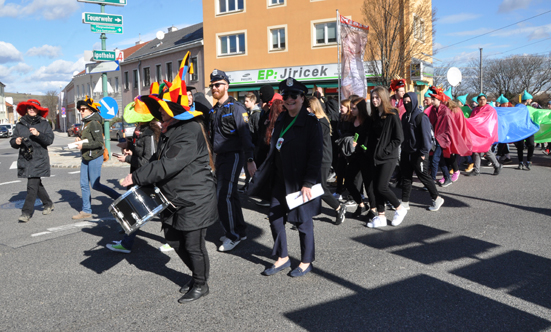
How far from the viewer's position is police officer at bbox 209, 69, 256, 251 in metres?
5.12

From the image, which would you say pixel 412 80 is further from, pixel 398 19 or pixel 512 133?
pixel 512 133

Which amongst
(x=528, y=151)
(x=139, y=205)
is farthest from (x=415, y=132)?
(x=528, y=151)

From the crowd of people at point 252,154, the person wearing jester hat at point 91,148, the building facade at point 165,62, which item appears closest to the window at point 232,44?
the building facade at point 165,62

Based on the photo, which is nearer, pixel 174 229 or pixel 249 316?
pixel 249 316

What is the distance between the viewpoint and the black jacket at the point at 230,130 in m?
5.12

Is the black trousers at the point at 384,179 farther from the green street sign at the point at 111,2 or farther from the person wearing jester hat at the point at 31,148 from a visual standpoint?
the green street sign at the point at 111,2

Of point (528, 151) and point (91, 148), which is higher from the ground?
point (91, 148)

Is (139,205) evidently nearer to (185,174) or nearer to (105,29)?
(185,174)

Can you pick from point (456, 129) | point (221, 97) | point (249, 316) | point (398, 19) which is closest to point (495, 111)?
point (456, 129)

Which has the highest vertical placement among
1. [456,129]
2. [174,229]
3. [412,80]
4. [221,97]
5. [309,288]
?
[412,80]

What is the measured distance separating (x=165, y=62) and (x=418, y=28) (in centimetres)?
2114

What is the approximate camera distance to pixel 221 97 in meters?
5.26

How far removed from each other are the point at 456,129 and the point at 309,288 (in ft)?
19.7

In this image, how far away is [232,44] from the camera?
1158 inches
